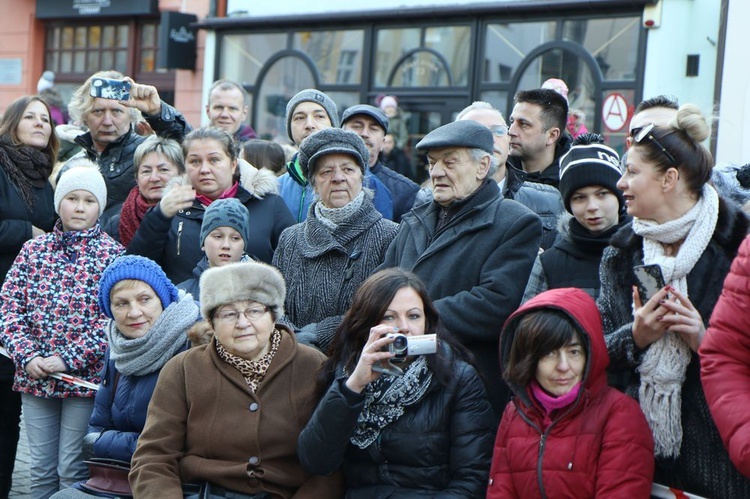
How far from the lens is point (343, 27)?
15.4 meters

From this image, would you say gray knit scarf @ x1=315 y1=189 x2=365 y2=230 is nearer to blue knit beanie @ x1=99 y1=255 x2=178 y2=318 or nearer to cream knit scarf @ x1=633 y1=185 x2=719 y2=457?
blue knit beanie @ x1=99 y1=255 x2=178 y2=318

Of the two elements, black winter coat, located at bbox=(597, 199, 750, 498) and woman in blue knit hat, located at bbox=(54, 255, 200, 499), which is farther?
woman in blue knit hat, located at bbox=(54, 255, 200, 499)

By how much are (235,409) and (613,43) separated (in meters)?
9.73

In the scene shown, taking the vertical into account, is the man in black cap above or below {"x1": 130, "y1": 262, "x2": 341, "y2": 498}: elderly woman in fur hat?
above

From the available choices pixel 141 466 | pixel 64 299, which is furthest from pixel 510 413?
pixel 64 299

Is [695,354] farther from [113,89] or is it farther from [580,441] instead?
[113,89]

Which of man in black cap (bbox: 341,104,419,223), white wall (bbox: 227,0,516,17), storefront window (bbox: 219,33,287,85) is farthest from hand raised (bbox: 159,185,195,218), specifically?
storefront window (bbox: 219,33,287,85)

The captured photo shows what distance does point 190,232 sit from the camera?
5.66 m

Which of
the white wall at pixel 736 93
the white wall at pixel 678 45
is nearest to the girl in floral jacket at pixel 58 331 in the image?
the white wall at pixel 736 93

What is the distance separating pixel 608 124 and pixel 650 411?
9089 mm

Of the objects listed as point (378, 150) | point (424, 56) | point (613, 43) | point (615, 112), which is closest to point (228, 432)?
point (378, 150)

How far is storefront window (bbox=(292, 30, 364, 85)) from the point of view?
50.3 feet

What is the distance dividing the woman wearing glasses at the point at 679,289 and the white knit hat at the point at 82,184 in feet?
10.7

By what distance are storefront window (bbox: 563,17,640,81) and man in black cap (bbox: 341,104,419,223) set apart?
23.5 ft
